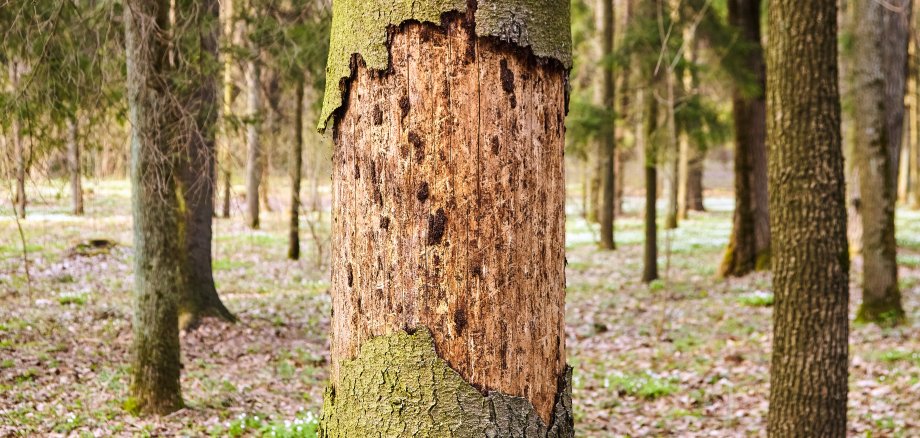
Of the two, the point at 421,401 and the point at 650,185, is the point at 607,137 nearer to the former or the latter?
the point at 650,185

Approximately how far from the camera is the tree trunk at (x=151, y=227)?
615 cm

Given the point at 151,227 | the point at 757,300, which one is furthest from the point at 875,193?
the point at 151,227

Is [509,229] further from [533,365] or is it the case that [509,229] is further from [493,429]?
[493,429]

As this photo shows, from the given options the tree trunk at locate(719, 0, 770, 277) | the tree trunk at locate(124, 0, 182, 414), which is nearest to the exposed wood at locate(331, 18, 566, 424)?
the tree trunk at locate(124, 0, 182, 414)

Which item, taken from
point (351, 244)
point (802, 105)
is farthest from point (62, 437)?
point (802, 105)

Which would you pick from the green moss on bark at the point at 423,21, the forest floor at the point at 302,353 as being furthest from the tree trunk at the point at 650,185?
the green moss on bark at the point at 423,21

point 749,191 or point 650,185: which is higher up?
point 650,185

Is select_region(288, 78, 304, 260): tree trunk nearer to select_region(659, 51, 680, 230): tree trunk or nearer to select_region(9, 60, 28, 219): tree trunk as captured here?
select_region(659, 51, 680, 230): tree trunk

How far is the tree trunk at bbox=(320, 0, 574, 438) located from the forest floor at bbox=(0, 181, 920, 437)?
4.43 meters

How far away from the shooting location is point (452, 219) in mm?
1829

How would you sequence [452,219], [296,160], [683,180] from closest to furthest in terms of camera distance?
[452,219] < [296,160] < [683,180]

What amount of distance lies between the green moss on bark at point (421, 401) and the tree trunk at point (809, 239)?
3490mm

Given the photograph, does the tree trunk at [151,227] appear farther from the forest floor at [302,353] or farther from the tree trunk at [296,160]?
the tree trunk at [296,160]

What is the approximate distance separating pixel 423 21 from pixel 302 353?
817 cm
